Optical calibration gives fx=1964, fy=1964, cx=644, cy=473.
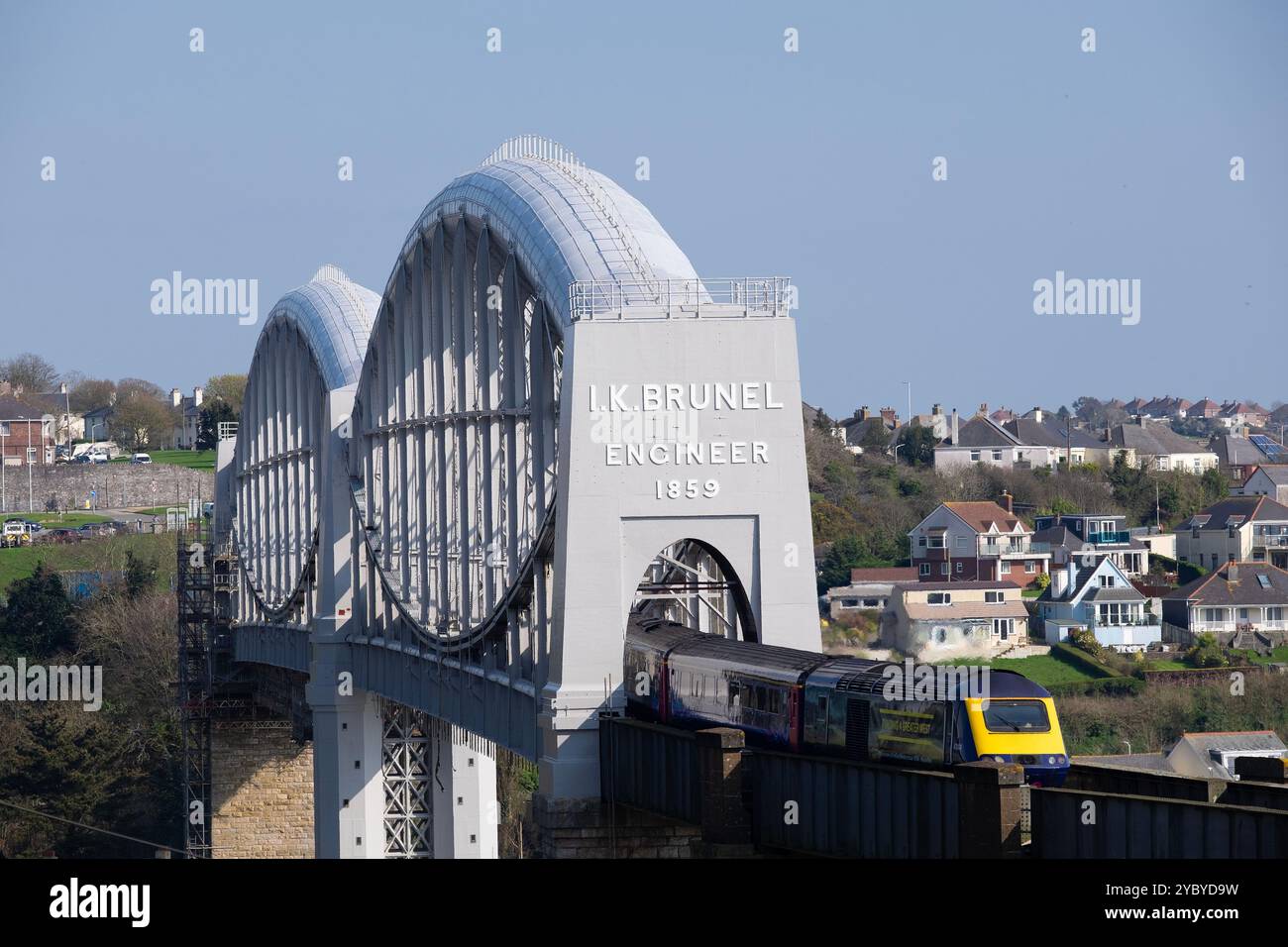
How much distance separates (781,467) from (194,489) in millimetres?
130744

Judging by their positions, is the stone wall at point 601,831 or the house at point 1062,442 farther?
the house at point 1062,442

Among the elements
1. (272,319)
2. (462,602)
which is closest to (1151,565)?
(272,319)

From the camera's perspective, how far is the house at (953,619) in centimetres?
9588

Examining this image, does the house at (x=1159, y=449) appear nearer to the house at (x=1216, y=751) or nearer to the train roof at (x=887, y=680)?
the house at (x=1216, y=751)

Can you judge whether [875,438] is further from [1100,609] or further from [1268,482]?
[1100,609]

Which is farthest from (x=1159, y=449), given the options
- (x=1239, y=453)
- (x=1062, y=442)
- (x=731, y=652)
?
(x=731, y=652)

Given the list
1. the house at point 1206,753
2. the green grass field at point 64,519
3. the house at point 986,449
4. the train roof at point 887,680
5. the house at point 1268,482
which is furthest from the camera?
the house at point 986,449

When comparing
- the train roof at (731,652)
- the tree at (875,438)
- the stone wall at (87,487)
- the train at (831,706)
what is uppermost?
the tree at (875,438)

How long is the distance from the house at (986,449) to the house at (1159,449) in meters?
7.24

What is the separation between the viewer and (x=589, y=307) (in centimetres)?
3238

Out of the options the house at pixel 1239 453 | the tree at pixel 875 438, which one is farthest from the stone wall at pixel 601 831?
the house at pixel 1239 453

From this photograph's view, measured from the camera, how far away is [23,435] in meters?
171

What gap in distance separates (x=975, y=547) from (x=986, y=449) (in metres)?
44.5

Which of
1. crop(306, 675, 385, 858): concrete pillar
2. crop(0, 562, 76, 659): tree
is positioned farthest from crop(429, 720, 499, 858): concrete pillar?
crop(0, 562, 76, 659): tree
